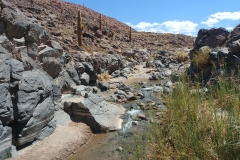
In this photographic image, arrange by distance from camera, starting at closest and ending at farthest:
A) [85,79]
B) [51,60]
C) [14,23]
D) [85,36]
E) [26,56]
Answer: [14,23]
[26,56]
[51,60]
[85,79]
[85,36]

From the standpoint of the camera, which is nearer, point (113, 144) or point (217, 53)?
point (113, 144)

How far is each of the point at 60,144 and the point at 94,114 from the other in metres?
1.61

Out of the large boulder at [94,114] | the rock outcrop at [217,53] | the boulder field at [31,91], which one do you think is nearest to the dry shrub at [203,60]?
the rock outcrop at [217,53]

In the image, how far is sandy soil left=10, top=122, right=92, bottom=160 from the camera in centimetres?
509

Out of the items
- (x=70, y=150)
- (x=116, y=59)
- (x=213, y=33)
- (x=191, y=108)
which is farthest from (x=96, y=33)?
(x=191, y=108)

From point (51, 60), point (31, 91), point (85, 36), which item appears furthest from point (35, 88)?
point (85, 36)

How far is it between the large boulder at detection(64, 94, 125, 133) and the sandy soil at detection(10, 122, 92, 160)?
265 millimetres

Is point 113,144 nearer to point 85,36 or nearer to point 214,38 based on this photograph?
point 214,38

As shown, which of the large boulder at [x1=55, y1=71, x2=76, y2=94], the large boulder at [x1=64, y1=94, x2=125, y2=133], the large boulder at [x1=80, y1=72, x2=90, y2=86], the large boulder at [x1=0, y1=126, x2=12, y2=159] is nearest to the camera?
the large boulder at [x1=0, y1=126, x2=12, y2=159]

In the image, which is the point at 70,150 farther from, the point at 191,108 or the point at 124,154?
the point at 191,108

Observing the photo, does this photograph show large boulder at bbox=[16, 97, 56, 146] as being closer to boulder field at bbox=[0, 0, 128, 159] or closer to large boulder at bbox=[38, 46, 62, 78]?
boulder field at bbox=[0, 0, 128, 159]

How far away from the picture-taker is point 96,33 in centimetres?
2412

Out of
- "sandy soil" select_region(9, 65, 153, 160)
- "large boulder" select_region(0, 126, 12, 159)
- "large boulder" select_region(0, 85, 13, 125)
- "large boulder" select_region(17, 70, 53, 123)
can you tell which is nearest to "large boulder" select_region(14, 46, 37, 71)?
"large boulder" select_region(17, 70, 53, 123)

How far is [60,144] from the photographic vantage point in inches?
222
